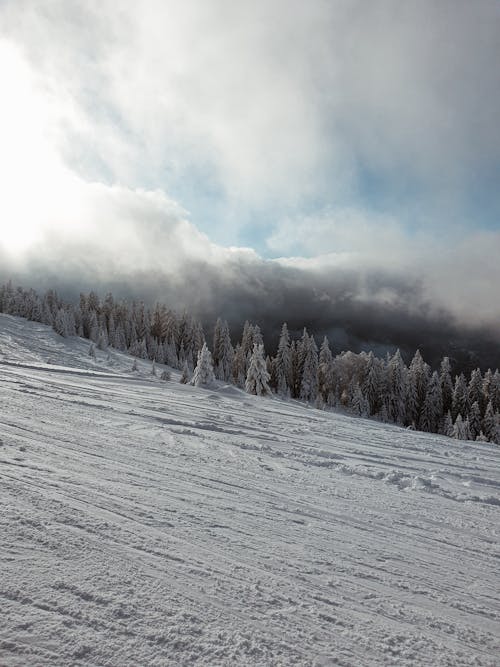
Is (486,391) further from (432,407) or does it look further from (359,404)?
(359,404)

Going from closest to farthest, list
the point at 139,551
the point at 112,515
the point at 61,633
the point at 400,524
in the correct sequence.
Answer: the point at 61,633
the point at 139,551
the point at 112,515
the point at 400,524

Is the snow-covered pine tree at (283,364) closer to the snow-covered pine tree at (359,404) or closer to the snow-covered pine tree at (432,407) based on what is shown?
the snow-covered pine tree at (359,404)

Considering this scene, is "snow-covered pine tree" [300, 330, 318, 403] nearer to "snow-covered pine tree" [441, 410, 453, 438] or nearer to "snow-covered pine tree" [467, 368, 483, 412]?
"snow-covered pine tree" [441, 410, 453, 438]

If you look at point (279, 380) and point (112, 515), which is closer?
point (112, 515)

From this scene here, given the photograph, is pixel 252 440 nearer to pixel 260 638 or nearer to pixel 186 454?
pixel 186 454

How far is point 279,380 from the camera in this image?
69062 mm

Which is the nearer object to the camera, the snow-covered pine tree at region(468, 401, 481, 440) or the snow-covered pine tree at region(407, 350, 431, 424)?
the snow-covered pine tree at region(468, 401, 481, 440)

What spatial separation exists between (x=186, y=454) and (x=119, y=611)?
15.2 ft

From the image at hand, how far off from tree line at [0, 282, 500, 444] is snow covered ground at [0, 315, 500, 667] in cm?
4598

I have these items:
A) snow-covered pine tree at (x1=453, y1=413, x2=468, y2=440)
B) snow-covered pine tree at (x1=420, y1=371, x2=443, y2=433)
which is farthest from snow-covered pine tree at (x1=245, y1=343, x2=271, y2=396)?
snow-covered pine tree at (x1=420, y1=371, x2=443, y2=433)

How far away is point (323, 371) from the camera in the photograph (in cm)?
7488

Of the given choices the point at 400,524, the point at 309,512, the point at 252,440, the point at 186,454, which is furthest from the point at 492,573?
the point at 252,440

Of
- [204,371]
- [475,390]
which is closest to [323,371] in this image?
[475,390]

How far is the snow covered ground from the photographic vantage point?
2.78m
